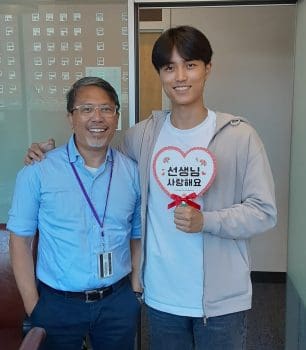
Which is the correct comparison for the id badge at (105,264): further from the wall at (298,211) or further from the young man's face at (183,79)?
the wall at (298,211)

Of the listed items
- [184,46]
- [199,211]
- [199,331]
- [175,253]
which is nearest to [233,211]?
[199,211]

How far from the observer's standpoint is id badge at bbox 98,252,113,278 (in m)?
1.59

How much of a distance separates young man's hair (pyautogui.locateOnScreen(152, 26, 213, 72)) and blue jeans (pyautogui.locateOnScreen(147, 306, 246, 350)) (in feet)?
2.89

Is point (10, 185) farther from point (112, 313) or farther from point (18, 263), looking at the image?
point (112, 313)

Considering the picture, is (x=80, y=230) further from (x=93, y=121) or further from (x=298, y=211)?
(x=298, y=211)

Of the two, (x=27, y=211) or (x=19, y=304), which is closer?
(x=27, y=211)

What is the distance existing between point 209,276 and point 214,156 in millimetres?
405

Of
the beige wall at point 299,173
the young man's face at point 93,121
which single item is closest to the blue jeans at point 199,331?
the young man's face at point 93,121

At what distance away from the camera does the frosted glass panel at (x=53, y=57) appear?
2.45m

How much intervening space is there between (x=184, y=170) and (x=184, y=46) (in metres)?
0.41

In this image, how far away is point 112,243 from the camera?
162cm

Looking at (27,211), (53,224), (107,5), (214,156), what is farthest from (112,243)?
(107,5)

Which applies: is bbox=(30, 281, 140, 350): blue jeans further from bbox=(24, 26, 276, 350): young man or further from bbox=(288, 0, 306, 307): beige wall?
bbox=(288, 0, 306, 307): beige wall

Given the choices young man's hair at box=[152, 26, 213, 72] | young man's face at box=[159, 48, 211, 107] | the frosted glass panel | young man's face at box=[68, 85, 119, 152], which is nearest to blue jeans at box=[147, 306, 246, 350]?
young man's face at box=[68, 85, 119, 152]
